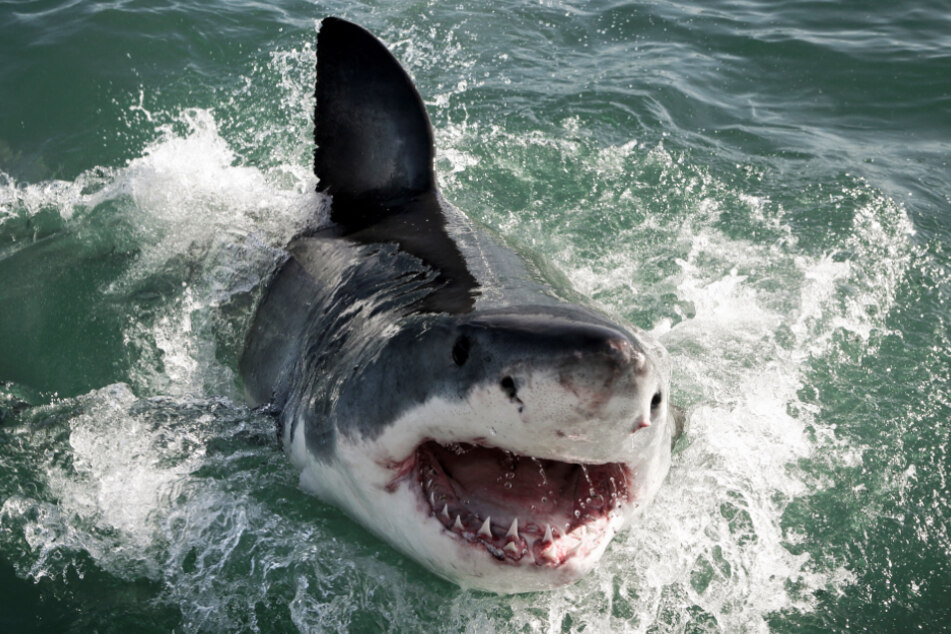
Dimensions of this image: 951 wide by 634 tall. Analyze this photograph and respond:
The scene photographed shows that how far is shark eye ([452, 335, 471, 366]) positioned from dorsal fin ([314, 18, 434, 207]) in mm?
1669

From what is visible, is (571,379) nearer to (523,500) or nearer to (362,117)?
(523,500)

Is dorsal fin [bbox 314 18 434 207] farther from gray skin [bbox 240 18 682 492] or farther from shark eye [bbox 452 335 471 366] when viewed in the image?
shark eye [bbox 452 335 471 366]

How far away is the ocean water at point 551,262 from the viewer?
2623 millimetres

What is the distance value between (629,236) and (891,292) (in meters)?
1.40

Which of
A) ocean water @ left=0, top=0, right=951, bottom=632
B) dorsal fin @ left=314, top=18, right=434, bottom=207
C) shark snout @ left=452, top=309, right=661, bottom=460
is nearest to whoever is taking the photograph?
shark snout @ left=452, top=309, right=661, bottom=460

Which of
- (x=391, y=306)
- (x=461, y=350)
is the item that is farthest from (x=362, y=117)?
(x=461, y=350)

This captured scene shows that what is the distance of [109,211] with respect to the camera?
4.60 metres

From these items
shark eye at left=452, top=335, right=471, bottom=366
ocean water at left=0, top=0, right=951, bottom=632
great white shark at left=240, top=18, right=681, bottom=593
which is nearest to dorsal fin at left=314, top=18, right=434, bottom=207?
ocean water at left=0, top=0, right=951, bottom=632

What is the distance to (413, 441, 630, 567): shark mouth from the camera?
186cm

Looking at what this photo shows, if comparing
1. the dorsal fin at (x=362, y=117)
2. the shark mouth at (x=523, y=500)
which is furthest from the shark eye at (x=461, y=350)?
the dorsal fin at (x=362, y=117)

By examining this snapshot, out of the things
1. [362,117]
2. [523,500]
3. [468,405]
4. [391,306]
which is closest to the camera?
[468,405]

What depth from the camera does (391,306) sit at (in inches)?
95.6

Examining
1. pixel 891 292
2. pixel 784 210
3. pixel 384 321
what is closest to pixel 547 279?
pixel 384 321

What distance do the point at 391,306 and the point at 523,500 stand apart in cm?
79
